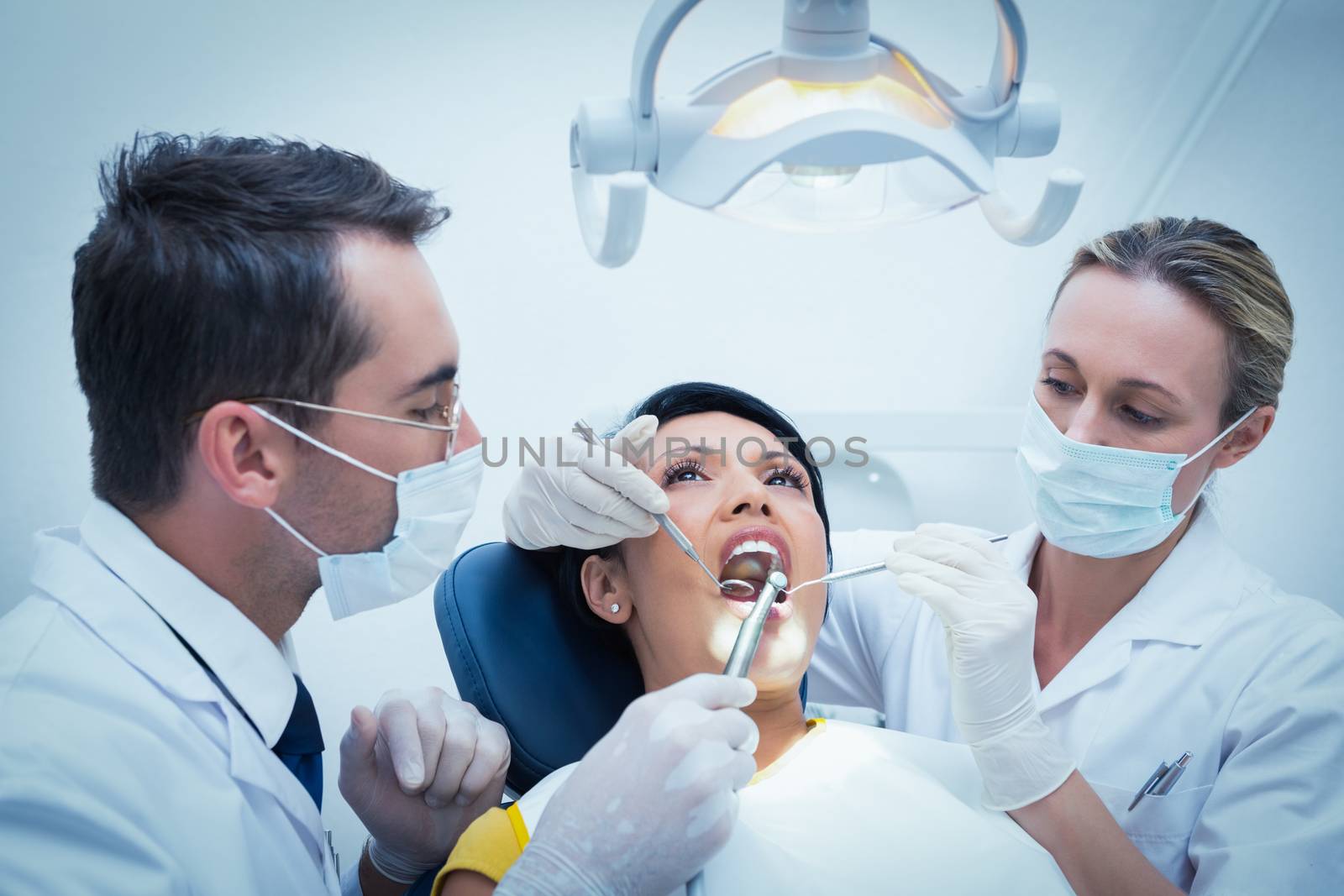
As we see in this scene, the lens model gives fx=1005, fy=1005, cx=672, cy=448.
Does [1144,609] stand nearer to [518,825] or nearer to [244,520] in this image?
[518,825]

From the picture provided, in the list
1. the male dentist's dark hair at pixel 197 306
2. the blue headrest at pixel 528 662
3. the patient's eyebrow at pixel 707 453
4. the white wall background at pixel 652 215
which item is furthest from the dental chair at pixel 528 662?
the white wall background at pixel 652 215

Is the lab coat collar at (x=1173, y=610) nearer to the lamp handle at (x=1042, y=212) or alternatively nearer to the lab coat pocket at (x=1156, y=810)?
the lab coat pocket at (x=1156, y=810)

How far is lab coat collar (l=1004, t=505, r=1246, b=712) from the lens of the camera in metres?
1.56

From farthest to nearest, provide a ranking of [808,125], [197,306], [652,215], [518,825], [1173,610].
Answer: [652,215] < [1173,610] < [518,825] < [197,306] < [808,125]

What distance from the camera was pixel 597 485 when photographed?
1.50 m

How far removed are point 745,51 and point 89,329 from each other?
6.24ft

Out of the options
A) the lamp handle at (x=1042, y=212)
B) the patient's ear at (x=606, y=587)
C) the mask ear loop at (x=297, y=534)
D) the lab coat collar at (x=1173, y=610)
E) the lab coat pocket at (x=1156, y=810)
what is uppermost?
the lamp handle at (x=1042, y=212)

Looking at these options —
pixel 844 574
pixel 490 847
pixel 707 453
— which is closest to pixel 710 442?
pixel 707 453

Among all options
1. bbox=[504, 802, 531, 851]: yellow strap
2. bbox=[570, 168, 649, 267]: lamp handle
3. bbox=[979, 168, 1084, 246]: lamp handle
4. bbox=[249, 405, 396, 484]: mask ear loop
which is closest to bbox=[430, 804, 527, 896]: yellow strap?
bbox=[504, 802, 531, 851]: yellow strap

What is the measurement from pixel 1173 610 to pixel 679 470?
810mm

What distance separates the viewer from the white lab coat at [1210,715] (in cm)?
132

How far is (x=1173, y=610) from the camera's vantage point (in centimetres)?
158

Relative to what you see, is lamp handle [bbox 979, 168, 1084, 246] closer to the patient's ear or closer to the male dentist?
the male dentist

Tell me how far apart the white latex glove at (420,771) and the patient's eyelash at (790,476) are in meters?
0.59
